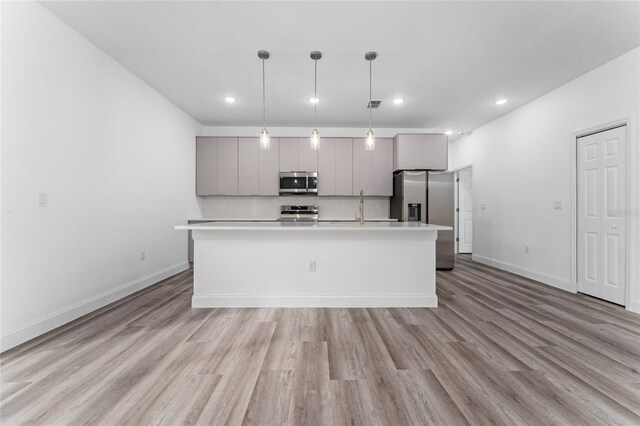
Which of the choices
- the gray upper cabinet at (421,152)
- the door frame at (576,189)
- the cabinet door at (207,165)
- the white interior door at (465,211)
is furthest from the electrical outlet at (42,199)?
the white interior door at (465,211)

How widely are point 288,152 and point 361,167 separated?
1.49m

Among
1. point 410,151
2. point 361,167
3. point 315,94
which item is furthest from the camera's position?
point 361,167

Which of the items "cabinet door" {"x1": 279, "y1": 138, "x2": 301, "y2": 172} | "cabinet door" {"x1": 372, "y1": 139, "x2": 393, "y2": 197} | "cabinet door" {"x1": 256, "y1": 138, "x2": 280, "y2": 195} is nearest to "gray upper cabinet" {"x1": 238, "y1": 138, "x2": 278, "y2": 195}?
"cabinet door" {"x1": 256, "y1": 138, "x2": 280, "y2": 195}

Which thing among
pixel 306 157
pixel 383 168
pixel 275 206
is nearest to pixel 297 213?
pixel 275 206

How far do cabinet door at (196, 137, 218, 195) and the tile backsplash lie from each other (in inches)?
14.5

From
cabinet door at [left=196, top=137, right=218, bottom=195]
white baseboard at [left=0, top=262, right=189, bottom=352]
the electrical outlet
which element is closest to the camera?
white baseboard at [left=0, top=262, right=189, bottom=352]

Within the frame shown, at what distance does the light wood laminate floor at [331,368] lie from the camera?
150 centimetres

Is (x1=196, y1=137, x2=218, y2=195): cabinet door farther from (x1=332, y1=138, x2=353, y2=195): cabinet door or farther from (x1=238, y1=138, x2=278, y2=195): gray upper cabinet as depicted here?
(x1=332, y1=138, x2=353, y2=195): cabinet door

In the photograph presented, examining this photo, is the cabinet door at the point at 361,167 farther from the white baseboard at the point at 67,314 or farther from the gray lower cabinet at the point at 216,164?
the white baseboard at the point at 67,314

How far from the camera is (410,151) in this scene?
17.7 feet

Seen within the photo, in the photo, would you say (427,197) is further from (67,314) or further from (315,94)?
(67,314)

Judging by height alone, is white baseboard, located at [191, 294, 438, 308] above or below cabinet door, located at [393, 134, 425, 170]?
below

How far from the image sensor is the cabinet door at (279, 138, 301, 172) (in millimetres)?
5574

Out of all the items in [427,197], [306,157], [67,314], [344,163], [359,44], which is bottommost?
[67,314]
